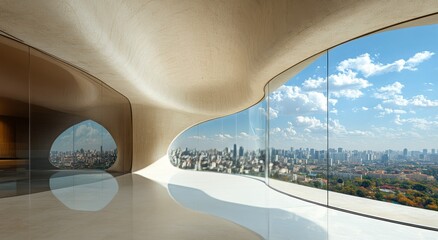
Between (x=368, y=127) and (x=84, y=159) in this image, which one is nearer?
(x=368, y=127)

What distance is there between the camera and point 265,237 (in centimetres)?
414

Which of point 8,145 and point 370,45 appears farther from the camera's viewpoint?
point 8,145

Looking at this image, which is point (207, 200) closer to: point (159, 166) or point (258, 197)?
point (258, 197)

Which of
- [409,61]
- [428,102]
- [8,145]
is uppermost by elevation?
[409,61]

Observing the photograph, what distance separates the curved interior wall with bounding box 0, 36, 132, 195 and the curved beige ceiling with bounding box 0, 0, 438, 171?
121 centimetres

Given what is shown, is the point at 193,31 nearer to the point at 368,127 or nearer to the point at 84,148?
the point at 368,127

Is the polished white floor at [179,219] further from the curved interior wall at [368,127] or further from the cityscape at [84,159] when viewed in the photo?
the cityscape at [84,159]

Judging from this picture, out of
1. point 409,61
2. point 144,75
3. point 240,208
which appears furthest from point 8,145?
point 409,61

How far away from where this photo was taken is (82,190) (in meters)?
8.94

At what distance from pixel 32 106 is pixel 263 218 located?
21.3 feet

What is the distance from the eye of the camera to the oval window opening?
8.67m

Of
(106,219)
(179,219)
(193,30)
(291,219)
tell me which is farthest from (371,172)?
(106,219)

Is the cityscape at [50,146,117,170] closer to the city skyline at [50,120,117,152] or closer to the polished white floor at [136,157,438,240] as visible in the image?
the city skyline at [50,120,117,152]

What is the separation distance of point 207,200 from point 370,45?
16.3ft
